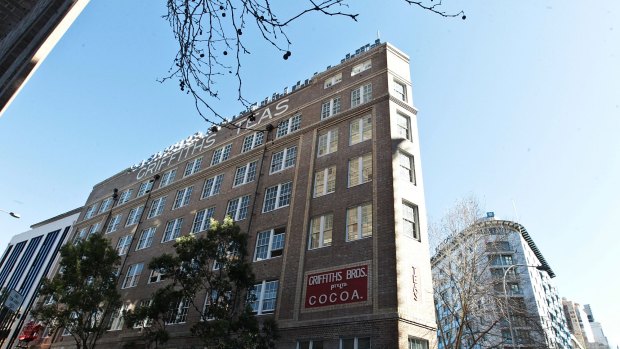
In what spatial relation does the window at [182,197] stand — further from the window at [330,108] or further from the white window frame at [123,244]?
the window at [330,108]

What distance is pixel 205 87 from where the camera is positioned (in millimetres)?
5355

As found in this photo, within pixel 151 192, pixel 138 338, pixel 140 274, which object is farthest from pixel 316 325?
pixel 151 192

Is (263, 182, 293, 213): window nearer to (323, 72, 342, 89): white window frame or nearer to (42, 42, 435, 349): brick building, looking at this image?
(42, 42, 435, 349): brick building

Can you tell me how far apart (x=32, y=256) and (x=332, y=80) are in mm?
44599

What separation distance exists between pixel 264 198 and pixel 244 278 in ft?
25.1

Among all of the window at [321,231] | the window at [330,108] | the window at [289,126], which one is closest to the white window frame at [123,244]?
the window at [289,126]

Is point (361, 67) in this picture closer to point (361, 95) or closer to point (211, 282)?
point (361, 95)

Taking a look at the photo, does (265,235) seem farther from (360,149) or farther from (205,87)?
(205,87)

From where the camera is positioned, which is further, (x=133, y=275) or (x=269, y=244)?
(x=133, y=275)

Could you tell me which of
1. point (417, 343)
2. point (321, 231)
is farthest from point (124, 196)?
point (417, 343)

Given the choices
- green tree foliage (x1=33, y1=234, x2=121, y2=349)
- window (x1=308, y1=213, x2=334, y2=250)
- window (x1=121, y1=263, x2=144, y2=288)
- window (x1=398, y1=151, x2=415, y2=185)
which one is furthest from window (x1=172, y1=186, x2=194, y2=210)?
window (x1=398, y1=151, x2=415, y2=185)

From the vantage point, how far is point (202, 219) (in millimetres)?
28391

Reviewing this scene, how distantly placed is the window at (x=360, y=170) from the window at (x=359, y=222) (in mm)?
1621

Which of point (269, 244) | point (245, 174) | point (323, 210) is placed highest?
point (245, 174)
